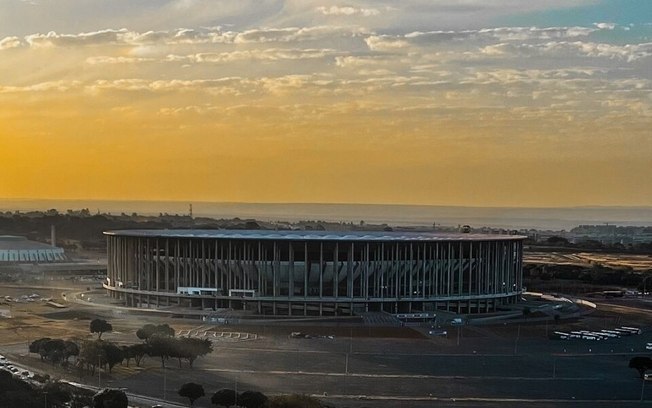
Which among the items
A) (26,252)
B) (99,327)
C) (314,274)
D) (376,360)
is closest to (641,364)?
(376,360)

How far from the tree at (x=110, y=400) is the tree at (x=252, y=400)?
10.9 feet

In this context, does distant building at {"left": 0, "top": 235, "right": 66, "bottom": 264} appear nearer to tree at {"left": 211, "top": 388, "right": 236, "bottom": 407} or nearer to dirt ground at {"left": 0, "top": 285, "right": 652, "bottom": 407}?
dirt ground at {"left": 0, "top": 285, "right": 652, "bottom": 407}

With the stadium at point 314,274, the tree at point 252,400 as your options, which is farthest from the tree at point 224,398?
the stadium at point 314,274

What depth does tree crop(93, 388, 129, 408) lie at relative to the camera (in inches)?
1121

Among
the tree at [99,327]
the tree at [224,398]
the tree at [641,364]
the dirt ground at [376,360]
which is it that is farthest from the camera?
the tree at [99,327]

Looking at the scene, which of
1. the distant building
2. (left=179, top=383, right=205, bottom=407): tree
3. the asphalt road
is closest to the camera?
(left=179, top=383, right=205, bottom=407): tree

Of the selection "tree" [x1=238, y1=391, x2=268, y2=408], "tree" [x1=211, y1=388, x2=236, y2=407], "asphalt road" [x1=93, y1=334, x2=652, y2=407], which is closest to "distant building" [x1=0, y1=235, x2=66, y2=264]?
"asphalt road" [x1=93, y1=334, x2=652, y2=407]

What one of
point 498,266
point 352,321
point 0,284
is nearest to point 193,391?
point 352,321

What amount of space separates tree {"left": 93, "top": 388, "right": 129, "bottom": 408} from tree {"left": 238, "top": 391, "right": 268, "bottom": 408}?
331cm

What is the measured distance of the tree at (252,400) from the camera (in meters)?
A: 28.8

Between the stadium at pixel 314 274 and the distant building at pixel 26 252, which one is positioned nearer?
the stadium at pixel 314 274

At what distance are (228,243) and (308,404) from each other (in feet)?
95.3

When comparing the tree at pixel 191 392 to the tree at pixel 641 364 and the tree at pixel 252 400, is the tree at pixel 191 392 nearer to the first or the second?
the tree at pixel 252 400

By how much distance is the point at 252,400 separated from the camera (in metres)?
28.9
